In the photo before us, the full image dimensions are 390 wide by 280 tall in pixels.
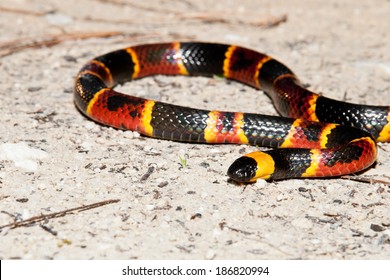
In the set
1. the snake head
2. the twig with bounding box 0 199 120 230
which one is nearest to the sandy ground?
the twig with bounding box 0 199 120 230

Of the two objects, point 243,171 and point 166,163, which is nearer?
point 243,171

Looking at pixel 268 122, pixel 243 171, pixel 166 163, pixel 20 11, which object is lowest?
pixel 166 163

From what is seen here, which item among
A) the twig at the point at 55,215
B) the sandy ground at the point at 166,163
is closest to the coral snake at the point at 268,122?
the sandy ground at the point at 166,163

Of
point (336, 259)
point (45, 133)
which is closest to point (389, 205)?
point (336, 259)

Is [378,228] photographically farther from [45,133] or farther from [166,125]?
[45,133]

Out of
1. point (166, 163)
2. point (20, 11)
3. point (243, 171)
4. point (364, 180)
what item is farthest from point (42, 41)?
point (364, 180)

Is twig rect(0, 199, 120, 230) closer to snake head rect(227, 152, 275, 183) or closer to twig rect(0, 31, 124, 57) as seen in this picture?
snake head rect(227, 152, 275, 183)

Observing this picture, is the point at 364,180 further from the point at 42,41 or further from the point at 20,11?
the point at 20,11
